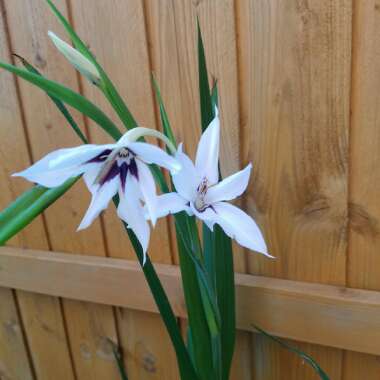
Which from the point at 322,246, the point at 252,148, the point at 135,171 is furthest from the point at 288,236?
the point at 135,171

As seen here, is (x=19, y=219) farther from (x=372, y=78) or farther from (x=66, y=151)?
(x=372, y=78)

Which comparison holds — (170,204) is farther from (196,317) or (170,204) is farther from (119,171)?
(196,317)

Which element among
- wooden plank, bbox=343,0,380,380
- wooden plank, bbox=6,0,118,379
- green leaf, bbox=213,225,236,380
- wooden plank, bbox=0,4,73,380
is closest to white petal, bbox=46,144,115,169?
green leaf, bbox=213,225,236,380

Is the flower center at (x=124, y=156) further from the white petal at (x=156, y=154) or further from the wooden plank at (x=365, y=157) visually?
the wooden plank at (x=365, y=157)

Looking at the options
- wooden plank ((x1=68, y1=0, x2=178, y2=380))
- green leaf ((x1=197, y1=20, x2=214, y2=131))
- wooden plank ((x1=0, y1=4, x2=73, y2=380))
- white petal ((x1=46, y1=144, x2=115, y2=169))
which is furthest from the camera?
wooden plank ((x1=0, y1=4, x2=73, y2=380))

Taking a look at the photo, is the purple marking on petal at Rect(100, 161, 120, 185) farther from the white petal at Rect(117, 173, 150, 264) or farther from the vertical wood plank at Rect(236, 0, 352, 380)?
the vertical wood plank at Rect(236, 0, 352, 380)

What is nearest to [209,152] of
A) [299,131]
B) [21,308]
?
[299,131]

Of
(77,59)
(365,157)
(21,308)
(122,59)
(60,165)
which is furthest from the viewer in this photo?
(21,308)
